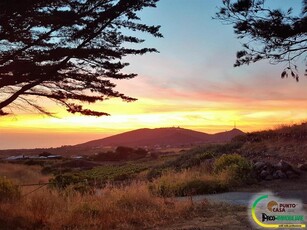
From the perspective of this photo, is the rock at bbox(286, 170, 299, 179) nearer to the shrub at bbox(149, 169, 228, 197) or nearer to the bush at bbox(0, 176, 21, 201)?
the shrub at bbox(149, 169, 228, 197)

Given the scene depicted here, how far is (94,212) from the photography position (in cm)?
964

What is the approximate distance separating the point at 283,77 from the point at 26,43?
9.21m

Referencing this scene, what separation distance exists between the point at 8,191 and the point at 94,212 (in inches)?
151

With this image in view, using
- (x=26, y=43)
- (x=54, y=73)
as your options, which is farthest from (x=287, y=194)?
(x=26, y=43)

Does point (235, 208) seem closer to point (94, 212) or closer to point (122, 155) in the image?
point (94, 212)

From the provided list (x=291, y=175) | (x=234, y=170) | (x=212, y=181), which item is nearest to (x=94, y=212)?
(x=212, y=181)

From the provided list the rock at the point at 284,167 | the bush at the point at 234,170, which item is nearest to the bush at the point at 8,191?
the bush at the point at 234,170

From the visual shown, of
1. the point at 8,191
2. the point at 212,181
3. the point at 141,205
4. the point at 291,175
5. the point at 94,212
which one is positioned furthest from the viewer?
the point at 291,175

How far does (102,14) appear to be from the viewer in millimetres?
10609

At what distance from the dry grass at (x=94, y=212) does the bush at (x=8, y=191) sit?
55 centimetres

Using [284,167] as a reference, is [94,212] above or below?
below

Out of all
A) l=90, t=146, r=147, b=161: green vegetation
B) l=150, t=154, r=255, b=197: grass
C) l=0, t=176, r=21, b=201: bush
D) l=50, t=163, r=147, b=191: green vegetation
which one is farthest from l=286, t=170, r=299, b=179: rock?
l=90, t=146, r=147, b=161: green vegetation

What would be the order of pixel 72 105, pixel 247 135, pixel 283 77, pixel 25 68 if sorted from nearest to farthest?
1. pixel 25 68
2. pixel 72 105
3. pixel 283 77
4. pixel 247 135

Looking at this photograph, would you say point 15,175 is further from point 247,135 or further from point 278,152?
point 278,152
